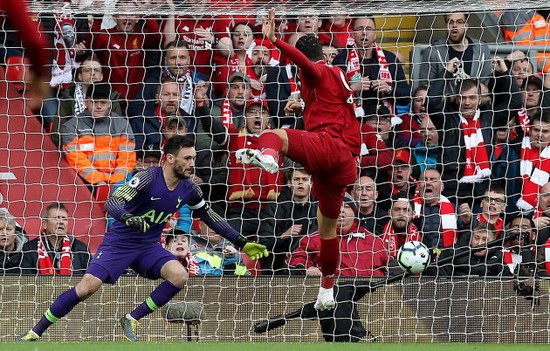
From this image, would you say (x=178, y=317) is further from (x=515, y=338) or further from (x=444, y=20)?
(x=444, y=20)

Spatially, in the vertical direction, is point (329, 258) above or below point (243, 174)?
below

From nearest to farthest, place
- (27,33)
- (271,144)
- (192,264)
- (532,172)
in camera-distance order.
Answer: (27,33) < (271,144) < (192,264) < (532,172)

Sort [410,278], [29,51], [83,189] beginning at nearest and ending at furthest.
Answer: [29,51], [410,278], [83,189]

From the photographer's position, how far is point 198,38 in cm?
1086

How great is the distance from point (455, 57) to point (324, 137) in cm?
354

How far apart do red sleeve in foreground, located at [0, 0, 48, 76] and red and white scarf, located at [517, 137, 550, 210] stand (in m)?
6.75

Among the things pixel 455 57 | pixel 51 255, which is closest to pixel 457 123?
pixel 455 57

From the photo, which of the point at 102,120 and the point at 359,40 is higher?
the point at 359,40

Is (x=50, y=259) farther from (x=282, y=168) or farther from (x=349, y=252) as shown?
(x=349, y=252)

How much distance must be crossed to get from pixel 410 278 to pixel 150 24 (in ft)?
13.5

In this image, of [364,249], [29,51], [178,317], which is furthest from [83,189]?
[29,51]

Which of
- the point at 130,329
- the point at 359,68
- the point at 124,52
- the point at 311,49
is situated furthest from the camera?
the point at 124,52

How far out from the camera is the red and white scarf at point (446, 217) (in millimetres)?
9812

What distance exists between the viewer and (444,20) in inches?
456
